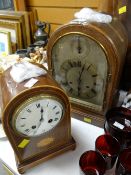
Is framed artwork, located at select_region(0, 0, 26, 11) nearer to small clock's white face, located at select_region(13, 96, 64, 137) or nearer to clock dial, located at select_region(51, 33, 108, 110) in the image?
clock dial, located at select_region(51, 33, 108, 110)

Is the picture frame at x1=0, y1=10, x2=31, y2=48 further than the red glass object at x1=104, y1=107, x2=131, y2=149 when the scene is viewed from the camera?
Yes

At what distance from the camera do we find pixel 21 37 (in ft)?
4.32

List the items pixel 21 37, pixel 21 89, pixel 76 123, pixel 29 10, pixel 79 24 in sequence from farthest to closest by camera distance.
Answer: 1. pixel 29 10
2. pixel 21 37
3. pixel 76 123
4. pixel 79 24
5. pixel 21 89

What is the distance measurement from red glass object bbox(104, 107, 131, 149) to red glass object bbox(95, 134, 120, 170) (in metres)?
0.02

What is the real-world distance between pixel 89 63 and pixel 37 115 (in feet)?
0.93

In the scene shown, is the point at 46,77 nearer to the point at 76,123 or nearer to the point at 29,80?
the point at 29,80

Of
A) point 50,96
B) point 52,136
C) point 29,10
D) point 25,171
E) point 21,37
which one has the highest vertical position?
point 29,10

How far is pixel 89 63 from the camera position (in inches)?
29.5

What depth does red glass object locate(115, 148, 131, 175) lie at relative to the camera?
0.55 m

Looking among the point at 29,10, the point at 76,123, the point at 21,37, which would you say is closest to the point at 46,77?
the point at 76,123

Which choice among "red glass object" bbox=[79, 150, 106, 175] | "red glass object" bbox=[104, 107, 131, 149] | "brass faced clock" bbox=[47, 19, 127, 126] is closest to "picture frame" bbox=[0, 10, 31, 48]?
"brass faced clock" bbox=[47, 19, 127, 126]

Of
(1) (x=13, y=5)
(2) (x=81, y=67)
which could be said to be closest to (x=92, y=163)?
(2) (x=81, y=67)

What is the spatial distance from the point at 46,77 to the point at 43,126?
0.15 meters

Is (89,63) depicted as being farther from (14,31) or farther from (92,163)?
(14,31)
